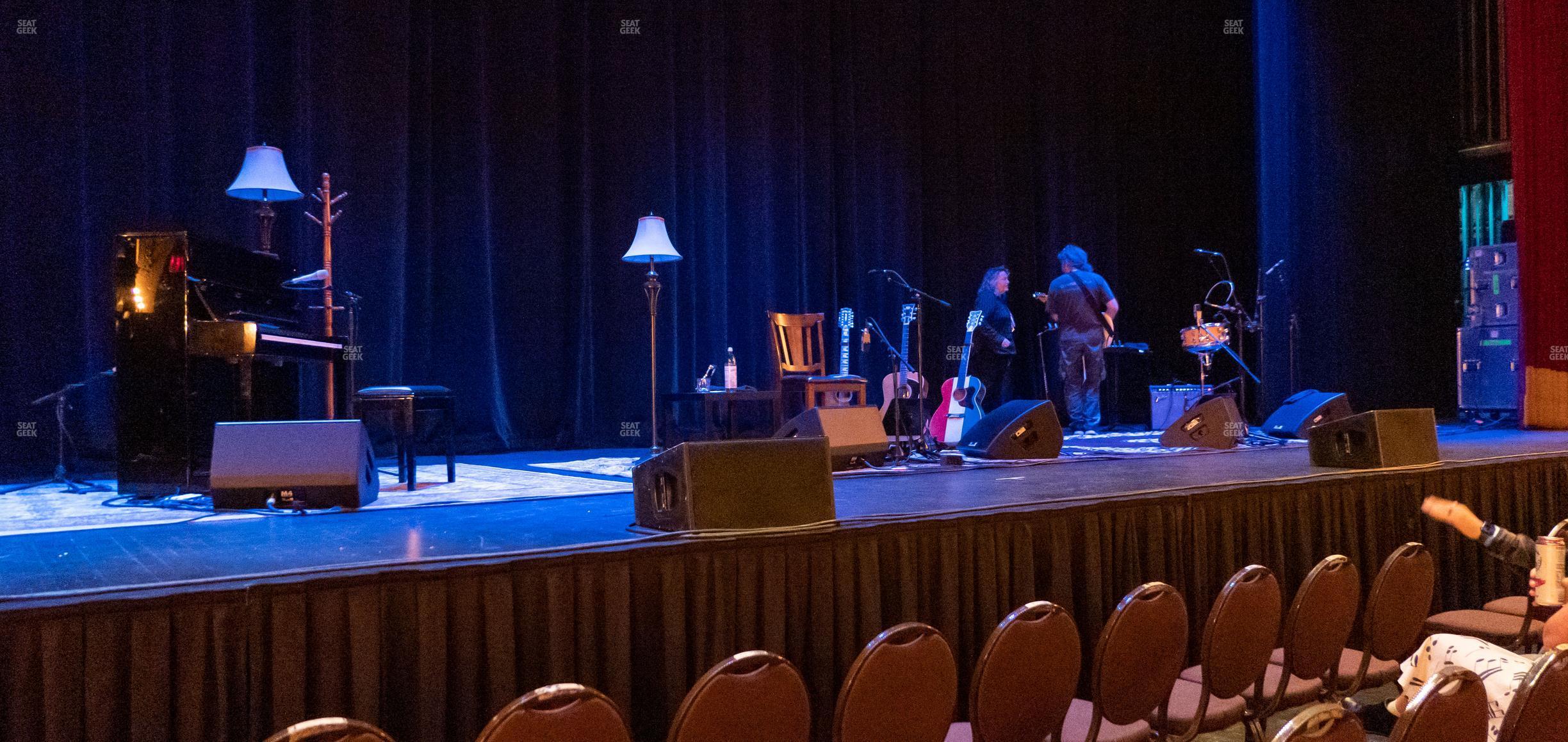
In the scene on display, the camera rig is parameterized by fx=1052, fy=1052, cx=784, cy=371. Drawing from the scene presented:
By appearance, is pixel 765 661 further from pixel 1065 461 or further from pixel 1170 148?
pixel 1170 148

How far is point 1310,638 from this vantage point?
285 cm

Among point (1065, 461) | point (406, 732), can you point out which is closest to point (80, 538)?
point (406, 732)

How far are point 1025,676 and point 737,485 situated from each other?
2.84 feet

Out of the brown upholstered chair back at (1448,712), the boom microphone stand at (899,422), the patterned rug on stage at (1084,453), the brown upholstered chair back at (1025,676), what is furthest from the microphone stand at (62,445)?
the brown upholstered chair back at (1448,712)

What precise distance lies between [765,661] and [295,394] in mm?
4267

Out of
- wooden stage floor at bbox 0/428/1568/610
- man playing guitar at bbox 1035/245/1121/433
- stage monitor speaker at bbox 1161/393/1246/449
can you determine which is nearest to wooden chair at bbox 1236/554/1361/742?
wooden stage floor at bbox 0/428/1568/610

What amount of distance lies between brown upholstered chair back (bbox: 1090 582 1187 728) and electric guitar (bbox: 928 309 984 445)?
457 cm

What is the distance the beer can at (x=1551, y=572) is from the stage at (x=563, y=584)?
1.04 metres

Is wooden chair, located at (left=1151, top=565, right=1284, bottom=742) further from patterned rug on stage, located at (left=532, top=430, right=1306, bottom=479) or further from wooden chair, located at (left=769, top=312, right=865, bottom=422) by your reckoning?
wooden chair, located at (left=769, top=312, right=865, bottom=422)

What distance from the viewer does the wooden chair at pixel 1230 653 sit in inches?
102

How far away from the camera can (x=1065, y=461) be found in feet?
17.2

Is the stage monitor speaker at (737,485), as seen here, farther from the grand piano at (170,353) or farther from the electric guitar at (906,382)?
the electric guitar at (906,382)

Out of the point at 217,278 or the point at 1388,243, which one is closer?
the point at 217,278

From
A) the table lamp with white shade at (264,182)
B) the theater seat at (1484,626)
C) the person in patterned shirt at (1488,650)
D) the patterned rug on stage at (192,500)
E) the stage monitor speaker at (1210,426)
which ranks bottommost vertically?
the theater seat at (1484,626)
